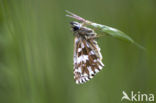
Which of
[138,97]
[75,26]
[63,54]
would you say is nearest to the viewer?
[138,97]

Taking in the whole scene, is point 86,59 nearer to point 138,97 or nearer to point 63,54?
point 63,54

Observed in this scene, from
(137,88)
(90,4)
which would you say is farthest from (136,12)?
(90,4)

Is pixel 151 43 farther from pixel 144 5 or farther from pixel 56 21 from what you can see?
pixel 56 21

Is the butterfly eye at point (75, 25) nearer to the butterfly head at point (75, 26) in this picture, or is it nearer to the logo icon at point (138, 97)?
the butterfly head at point (75, 26)

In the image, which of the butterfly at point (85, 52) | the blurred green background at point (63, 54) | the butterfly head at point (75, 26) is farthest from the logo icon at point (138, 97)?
the butterfly head at point (75, 26)

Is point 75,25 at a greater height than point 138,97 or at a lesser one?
greater

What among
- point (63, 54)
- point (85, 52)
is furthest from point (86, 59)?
point (63, 54)

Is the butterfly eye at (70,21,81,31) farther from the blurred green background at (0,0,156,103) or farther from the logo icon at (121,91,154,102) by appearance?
the logo icon at (121,91,154,102)
